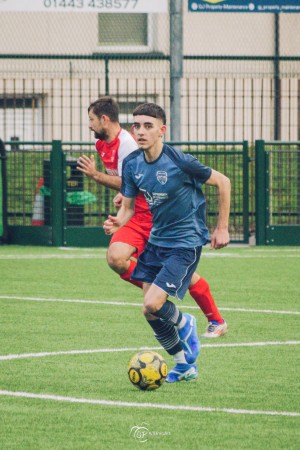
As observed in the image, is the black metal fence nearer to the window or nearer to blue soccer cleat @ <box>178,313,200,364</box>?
the window

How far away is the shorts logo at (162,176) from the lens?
327 inches

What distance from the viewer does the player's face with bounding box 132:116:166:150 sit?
8250mm

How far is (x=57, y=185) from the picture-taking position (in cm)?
1842

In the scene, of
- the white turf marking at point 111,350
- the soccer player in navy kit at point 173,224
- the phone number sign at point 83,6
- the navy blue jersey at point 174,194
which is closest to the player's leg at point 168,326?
the soccer player in navy kit at point 173,224

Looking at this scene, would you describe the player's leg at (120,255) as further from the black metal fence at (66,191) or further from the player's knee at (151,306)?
the black metal fence at (66,191)

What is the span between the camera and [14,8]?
1828 cm

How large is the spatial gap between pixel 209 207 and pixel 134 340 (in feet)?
33.0

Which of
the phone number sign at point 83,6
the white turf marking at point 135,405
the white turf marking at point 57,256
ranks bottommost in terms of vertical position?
the white turf marking at point 135,405

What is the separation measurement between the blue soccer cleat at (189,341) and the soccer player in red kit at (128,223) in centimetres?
158

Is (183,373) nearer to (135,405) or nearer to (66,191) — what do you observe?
(135,405)

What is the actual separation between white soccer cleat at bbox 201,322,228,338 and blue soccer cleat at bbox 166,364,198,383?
1892 millimetres

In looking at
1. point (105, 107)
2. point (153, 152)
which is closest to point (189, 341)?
point (153, 152)

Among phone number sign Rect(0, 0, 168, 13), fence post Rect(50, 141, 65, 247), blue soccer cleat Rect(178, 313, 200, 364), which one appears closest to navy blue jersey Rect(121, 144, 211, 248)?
blue soccer cleat Rect(178, 313, 200, 364)

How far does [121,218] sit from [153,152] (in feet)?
2.20
